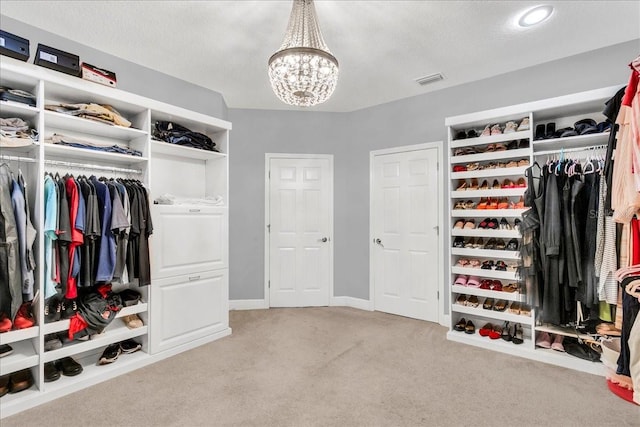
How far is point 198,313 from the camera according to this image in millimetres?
3059

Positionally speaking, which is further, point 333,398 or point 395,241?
point 395,241

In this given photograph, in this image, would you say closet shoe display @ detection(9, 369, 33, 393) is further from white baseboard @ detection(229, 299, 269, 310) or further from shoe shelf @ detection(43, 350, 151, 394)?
white baseboard @ detection(229, 299, 269, 310)

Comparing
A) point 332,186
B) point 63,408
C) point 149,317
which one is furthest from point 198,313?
point 332,186

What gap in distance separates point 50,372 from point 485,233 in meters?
3.64

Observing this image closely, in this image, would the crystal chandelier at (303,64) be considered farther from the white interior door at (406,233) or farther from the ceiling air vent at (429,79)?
the white interior door at (406,233)

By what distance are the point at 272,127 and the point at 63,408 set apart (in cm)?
345

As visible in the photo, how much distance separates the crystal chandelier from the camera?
1771 millimetres

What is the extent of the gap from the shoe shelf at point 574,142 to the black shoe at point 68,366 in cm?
401

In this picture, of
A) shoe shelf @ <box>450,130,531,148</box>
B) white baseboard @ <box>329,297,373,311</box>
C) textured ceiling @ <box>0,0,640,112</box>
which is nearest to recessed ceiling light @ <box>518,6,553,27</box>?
textured ceiling @ <box>0,0,640,112</box>

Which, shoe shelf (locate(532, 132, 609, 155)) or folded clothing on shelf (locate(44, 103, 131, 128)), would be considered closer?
folded clothing on shelf (locate(44, 103, 131, 128))

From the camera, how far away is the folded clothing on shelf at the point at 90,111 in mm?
2383

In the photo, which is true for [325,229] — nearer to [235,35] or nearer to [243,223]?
[243,223]

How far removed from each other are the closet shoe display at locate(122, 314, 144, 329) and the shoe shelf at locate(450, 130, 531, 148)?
3.24m

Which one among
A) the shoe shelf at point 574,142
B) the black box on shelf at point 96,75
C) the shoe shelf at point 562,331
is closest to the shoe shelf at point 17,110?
the black box on shelf at point 96,75
